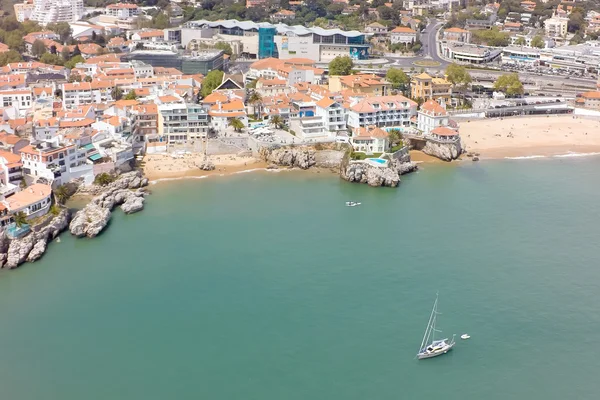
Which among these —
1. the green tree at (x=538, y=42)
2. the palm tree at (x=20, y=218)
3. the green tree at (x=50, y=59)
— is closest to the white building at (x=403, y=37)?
the green tree at (x=538, y=42)

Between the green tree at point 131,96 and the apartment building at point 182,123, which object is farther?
the green tree at point 131,96

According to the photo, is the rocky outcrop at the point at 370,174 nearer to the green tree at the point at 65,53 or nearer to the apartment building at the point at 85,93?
the apartment building at the point at 85,93

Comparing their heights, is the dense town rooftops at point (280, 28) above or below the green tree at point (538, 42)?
above

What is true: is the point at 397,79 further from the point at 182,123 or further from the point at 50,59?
the point at 50,59

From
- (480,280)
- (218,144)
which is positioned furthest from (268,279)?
(218,144)

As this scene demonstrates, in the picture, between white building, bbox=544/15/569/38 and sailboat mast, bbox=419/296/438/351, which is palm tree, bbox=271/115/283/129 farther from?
white building, bbox=544/15/569/38

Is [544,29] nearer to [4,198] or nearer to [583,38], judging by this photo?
[583,38]

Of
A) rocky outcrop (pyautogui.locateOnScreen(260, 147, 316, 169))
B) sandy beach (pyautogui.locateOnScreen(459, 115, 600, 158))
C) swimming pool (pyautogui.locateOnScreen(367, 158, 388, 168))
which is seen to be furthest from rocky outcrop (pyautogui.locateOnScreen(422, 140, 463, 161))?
rocky outcrop (pyautogui.locateOnScreen(260, 147, 316, 169))
